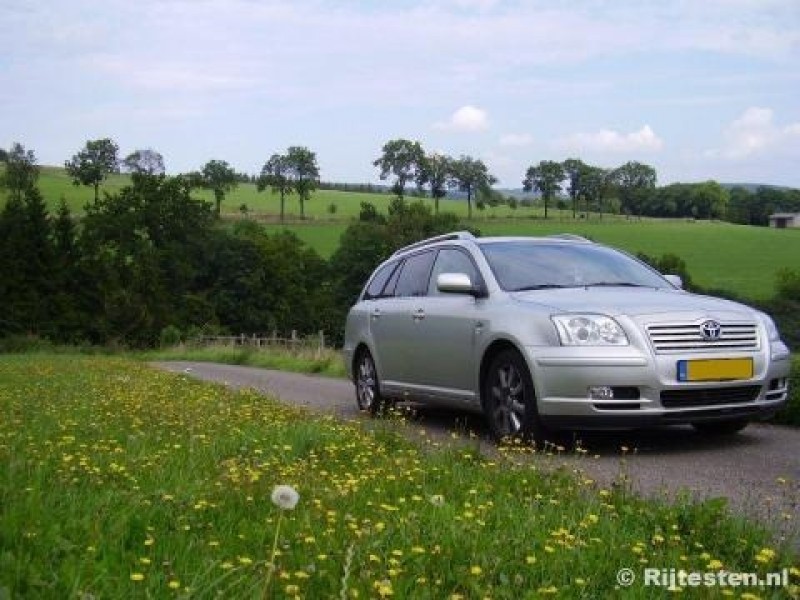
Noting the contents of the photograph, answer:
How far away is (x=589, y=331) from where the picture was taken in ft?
21.6

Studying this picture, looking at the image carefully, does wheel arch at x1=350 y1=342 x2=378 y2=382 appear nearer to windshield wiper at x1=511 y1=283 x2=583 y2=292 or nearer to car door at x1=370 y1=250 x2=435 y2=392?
car door at x1=370 y1=250 x2=435 y2=392

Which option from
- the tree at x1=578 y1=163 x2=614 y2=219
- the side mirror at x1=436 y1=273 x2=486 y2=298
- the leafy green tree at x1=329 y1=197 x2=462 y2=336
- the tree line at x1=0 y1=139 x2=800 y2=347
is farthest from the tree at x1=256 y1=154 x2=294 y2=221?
the side mirror at x1=436 y1=273 x2=486 y2=298

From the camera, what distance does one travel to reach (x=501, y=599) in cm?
311

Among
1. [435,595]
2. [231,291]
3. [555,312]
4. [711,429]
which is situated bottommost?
[231,291]

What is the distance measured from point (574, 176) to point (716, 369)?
109m

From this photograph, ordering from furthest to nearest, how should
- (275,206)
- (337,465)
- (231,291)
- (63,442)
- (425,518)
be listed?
(275,206)
(231,291)
(63,442)
(337,465)
(425,518)

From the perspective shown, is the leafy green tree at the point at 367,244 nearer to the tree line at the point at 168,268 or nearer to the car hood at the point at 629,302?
the tree line at the point at 168,268

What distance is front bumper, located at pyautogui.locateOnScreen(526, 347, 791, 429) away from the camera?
21.1 ft

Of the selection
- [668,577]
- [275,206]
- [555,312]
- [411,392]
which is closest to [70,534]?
[668,577]

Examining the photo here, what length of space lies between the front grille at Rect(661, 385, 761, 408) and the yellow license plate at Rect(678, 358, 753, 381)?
0.09 metres

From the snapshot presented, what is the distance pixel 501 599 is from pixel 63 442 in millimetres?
3706

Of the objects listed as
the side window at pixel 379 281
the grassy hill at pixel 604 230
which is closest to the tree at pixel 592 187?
the grassy hill at pixel 604 230

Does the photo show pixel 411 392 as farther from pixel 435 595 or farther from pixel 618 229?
pixel 618 229

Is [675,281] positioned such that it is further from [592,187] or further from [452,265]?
[592,187]
